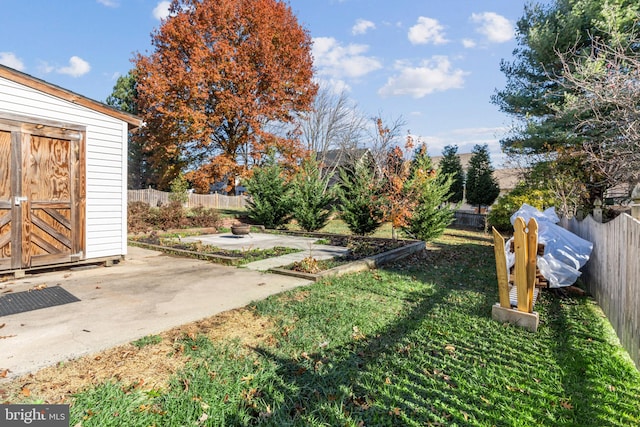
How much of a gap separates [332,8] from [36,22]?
399 inches

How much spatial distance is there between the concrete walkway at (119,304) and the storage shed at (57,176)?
47 centimetres

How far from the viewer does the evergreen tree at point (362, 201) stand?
10.3 metres

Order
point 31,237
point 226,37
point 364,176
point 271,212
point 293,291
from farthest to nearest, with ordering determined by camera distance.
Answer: point 226,37, point 271,212, point 364,176, point 31,237, point 293,291

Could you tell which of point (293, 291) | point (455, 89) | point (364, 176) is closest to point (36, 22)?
point (364, 176)

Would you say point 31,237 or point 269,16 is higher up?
point 269,16

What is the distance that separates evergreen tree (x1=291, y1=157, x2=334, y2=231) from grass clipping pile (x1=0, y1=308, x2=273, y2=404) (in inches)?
356

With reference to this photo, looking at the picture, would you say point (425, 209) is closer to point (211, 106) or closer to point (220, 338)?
point (220, 338)

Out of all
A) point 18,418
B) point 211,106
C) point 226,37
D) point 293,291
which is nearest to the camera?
point 18,418

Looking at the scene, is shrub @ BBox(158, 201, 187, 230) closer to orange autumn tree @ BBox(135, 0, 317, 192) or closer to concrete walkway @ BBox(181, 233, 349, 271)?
concrete walkway @ BBox(181, 233, 349, 271)

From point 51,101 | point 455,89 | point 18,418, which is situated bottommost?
point 18,418

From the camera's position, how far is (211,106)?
21.7 m

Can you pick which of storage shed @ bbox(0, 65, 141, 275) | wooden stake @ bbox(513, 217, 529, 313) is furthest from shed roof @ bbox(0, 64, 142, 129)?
wooden stake @ bbox(513, 217, 529, 313)

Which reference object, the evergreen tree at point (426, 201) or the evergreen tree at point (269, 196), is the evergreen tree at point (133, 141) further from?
the evergreen tree at point (426, 201)

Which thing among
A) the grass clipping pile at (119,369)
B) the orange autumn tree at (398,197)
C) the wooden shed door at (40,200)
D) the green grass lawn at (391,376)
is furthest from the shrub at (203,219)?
the grass clipping pile at (119,369)
